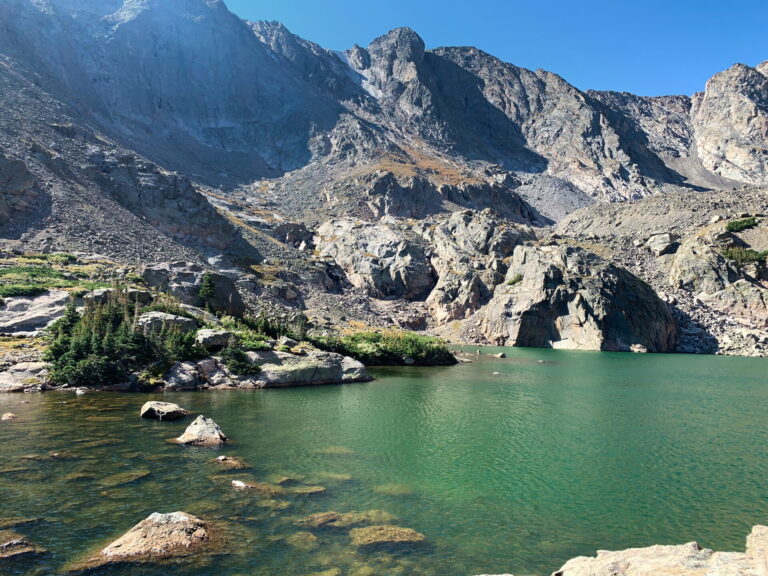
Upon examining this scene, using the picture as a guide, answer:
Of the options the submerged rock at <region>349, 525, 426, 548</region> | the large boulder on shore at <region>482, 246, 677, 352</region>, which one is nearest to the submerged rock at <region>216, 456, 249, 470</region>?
the submerged rock at <region>349, 525, 426, 548</region>

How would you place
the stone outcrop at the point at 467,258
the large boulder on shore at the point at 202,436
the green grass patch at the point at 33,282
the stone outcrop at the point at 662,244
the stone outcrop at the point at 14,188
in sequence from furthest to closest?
the stone outcrop at the point at 662,244, the stone outcrop at the point at 467,258, the stone outcrop at the point at 14,188, the green grass patch at the point at 33,282, the large boulder on shore at the point at 202,436

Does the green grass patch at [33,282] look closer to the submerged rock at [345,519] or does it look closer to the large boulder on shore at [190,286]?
the large boulder on shore at [190,286]

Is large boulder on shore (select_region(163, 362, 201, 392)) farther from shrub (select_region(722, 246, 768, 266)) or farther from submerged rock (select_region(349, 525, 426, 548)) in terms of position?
shrub (select_region(722, 246, 768, 266))

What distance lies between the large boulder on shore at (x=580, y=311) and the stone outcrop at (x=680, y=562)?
104791mm

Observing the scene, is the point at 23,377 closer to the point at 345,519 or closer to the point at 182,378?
the point at 182,378

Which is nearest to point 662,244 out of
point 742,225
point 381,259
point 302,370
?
point 742,225

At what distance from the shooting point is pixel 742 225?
138 metres

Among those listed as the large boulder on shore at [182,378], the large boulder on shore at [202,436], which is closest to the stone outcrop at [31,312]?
the large boulder on shore at [182,378]

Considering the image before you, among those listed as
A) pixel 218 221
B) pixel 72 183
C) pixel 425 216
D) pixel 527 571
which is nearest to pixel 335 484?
pixel 527 571

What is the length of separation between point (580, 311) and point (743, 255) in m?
51.0

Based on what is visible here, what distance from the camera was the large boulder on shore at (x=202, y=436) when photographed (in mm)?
22922

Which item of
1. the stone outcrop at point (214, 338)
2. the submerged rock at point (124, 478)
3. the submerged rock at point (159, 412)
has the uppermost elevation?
the stone outcrop at point (214, 338)

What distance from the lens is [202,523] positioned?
46.0ft

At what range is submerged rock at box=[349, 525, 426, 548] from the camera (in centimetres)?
1379
